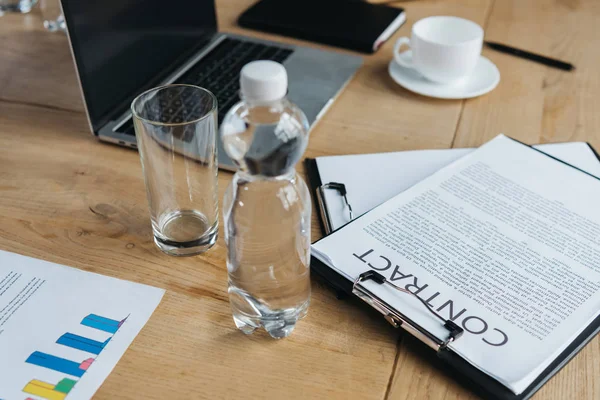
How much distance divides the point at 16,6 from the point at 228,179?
78 centimetres

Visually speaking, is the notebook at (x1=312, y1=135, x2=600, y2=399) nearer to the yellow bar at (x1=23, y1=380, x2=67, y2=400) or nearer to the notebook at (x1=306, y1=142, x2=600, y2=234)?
the notebook at (x1=306, y1=142, x2=600, y2=234)

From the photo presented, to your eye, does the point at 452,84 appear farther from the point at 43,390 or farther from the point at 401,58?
the point at 43,390

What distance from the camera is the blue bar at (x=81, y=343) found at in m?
0.59

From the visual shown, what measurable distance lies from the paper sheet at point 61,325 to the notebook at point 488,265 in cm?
20

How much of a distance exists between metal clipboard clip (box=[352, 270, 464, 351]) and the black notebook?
65cm

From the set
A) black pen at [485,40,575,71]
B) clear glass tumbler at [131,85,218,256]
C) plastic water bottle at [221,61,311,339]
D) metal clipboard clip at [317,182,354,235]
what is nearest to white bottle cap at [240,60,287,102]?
plastic water bottle at [221,61,311,339]

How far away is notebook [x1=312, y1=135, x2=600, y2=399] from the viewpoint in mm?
565

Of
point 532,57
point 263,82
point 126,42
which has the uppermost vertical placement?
point 263,82

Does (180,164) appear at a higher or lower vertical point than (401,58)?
higher

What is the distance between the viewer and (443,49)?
98 centimetres

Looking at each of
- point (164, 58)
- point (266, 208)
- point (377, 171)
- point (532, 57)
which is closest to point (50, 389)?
point (266, 208)

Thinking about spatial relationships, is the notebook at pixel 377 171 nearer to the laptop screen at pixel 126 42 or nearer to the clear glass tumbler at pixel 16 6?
the laptop screen at pixel 126 42

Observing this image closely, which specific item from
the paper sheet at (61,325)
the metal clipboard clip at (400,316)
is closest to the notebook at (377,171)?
the metal clipboard clip at (400,316)

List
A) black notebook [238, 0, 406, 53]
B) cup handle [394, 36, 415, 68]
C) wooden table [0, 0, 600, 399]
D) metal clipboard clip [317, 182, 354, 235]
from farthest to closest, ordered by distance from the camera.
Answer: black notebook [238, 0, 406, 53]
cup handle [394, 36, 415, 68]
metal clipboard clip [317, 182, 354, 235]
wooden table [0, 0, 600, 399]
